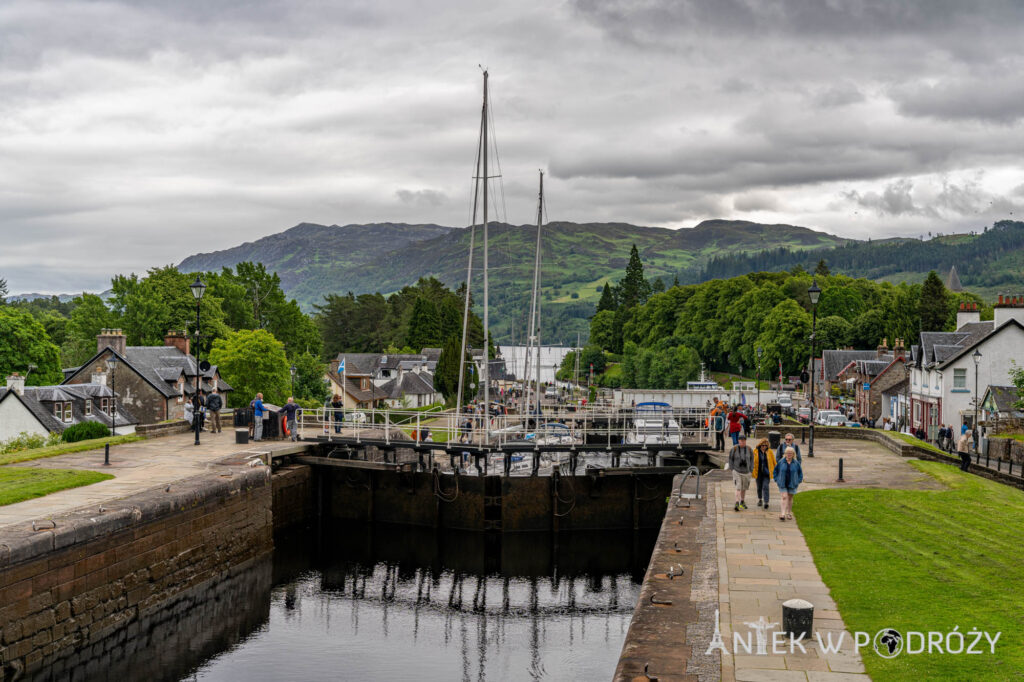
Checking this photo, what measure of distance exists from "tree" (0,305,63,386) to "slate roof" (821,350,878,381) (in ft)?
240

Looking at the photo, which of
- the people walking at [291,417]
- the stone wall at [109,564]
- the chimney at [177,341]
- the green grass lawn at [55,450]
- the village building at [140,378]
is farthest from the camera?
the chimney at [177,341]

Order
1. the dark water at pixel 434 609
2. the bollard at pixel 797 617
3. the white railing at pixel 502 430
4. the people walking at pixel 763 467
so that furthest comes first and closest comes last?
the white railing at pixel 502 430
the people walking at pixel 763 467
the dark water at pixel 434 609
the bollard at pixel 797 617

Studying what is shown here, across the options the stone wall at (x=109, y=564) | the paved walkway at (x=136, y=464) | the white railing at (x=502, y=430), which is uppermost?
the white railing at (x=502, y=430)

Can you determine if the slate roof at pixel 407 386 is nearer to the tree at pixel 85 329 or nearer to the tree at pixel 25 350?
the tree at pixel 85 329

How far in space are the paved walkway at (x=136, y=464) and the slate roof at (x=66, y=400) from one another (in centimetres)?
1919

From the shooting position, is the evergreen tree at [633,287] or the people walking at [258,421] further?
the evergreen tree at [633,287]

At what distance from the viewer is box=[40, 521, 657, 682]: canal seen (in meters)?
20.3

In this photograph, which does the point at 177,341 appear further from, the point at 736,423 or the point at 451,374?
the point at 736,423

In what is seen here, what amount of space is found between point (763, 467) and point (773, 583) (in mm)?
6442

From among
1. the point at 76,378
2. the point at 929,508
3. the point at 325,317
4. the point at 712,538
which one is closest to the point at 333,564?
the point at 712,538

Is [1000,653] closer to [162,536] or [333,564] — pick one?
[162,536]

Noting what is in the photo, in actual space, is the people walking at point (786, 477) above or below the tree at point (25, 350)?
below

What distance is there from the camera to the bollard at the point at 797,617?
12.4 m

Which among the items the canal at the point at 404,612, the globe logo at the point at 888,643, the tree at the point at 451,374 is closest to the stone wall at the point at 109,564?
the canal at the point at 404,612
